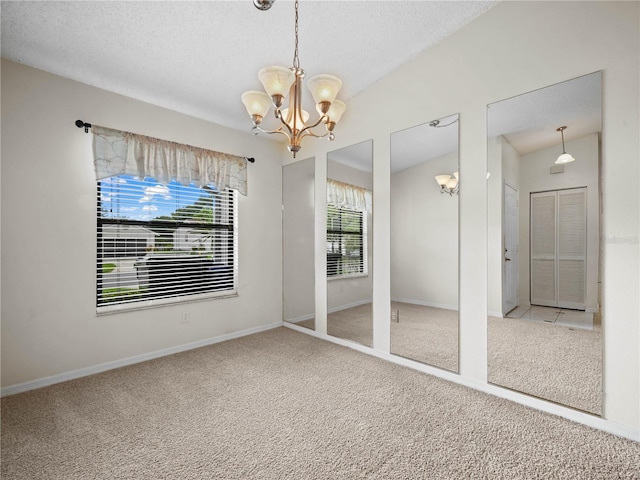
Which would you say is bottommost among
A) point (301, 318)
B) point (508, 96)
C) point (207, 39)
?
point (301, 318)

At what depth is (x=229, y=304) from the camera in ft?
12.3

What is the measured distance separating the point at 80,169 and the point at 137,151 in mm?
498

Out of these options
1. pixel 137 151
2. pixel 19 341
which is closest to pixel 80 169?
pixel 137 151

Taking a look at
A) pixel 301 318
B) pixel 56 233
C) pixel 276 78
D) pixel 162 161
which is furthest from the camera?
pixel 301 318

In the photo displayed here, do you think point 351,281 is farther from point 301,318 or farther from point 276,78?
point 276,78

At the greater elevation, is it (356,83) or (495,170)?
(356,83)

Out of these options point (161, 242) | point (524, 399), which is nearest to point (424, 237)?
point (524, 399)

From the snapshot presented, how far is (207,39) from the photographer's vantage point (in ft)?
7.91

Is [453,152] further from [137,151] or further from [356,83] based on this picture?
[137,151]

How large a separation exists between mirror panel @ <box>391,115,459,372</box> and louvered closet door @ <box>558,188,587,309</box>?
72cm

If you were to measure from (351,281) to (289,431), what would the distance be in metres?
1.83

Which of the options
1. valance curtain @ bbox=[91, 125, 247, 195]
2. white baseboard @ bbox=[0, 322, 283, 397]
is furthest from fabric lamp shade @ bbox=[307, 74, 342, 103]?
white baseboard @ bbox=[0, 322, 283, 397]

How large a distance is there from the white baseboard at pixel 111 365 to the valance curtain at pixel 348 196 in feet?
6.46

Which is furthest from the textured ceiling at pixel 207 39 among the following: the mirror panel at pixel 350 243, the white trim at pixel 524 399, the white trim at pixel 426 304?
the white trim at pixel 524 399
